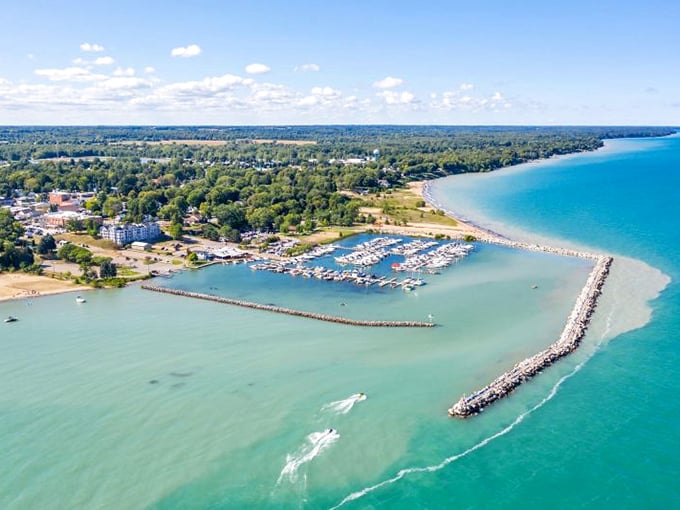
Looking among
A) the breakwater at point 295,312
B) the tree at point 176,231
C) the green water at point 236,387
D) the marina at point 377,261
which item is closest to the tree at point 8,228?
the tree at point 176,231

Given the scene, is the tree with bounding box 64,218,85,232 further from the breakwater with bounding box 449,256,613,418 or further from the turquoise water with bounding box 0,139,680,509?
the breakwater with bounding box 449,256,613,418

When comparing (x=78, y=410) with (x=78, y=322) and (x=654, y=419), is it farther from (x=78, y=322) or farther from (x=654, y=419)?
(x=654, y=419)

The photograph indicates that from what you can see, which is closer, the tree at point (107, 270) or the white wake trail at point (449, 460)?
the white wake trail at point (449, 460)

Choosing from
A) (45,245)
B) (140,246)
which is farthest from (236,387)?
(45,245)

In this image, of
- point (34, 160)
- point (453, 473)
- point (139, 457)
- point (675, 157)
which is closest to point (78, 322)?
point (139, 457)

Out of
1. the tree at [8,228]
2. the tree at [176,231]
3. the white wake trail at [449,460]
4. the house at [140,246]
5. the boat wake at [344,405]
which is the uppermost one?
the tree at [8,228]

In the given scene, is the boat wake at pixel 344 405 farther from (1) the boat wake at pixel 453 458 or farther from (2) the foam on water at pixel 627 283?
(2) the foam on water at pixel 627 283

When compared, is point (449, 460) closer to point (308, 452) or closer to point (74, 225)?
point (308, 452)
